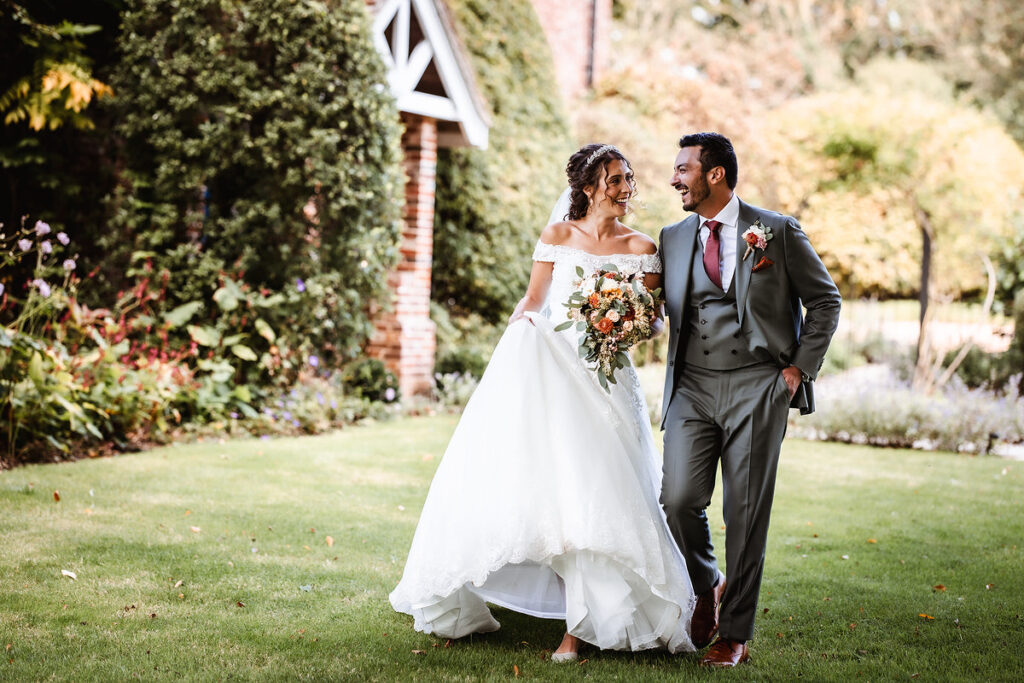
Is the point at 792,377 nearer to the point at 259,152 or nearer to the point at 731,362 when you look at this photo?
the point at 731,362

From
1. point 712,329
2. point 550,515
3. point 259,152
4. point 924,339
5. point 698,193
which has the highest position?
point 259,152

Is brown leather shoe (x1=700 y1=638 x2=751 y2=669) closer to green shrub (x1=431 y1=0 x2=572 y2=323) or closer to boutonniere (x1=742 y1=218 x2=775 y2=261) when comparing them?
boutonniere (x1=742 y1=218 x2=775 y2=261)

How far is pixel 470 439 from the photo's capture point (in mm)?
4047

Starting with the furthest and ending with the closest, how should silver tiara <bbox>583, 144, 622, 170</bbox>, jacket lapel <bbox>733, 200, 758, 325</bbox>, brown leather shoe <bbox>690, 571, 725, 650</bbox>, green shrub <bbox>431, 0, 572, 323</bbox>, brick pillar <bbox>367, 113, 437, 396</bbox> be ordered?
green shrub <bbox>431, 0, 572, 323</bbox> → brick pillar <bbox>367, 113, 437, 396</bbox> → silver tiara <bbox>583, 144, 622, 170</bbox> → brown leather shoe <bbox>690, 571, 725, 650</bbox> → jacket lapel <bbox>733, 200, 758, 325</bbox>

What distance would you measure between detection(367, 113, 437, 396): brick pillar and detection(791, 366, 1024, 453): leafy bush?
169 inches

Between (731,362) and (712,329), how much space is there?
16cm

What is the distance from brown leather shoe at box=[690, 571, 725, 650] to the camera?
4129 mm

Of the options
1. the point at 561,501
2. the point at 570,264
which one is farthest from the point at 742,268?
the point at 561,501

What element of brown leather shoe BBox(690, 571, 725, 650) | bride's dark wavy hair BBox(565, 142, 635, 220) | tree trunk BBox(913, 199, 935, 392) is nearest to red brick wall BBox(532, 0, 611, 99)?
tree trunk BBox(913, 199, 935, 392)

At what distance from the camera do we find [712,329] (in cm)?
400

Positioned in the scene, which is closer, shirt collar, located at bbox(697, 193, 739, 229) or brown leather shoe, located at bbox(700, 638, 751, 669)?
brown leather shoe, located at bbox(700, 638, 751, 669)

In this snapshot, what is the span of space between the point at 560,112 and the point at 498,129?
156 centimetres

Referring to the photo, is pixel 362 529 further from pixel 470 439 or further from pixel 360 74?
pixel 360 74

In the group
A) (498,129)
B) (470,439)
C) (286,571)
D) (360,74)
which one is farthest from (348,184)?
(470,439)
